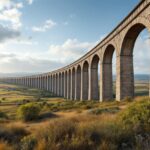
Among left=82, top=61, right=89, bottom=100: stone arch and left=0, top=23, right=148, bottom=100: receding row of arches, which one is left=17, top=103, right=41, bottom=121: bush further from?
left=82, top=61, right=89, bottom=100: stone arch

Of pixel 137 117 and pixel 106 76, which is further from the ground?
pixel 106 76

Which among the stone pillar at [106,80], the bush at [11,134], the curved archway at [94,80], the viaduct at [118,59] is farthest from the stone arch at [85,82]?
the bush at [11,134]

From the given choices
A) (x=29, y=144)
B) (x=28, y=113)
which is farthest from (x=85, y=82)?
(x=29, y=144)

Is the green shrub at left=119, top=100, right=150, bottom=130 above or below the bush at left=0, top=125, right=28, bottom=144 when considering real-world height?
above

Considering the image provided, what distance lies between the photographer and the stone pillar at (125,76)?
21891 millimetres

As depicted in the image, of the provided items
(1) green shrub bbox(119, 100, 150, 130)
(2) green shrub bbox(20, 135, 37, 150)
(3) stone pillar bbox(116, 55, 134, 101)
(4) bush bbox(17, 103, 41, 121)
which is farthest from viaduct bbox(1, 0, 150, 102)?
(2) green shrub bbox(20, 135, 37, 150)

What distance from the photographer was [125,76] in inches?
866

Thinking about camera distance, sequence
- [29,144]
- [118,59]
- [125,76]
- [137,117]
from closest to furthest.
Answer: [29,144] < [137,117] < [125,76] < [118,59]

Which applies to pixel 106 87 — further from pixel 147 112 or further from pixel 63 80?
pixel 63 80

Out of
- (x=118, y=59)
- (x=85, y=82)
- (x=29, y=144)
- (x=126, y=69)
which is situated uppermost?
(x=118, y=59)

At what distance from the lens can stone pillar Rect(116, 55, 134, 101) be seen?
71.8ft

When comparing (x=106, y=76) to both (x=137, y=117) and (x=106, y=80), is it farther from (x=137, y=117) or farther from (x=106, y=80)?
(x=137, y=117)

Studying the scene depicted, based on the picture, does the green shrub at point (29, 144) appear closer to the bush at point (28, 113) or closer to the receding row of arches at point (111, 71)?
the bush at point (28, 113)

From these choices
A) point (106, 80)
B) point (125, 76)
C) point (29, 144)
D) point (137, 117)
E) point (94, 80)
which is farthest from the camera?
point (94, 80)
